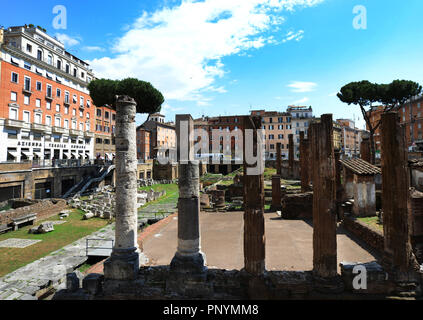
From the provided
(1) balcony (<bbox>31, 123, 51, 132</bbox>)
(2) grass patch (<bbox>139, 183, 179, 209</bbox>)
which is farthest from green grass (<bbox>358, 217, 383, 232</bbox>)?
(1) balcony (<bbox>31, 123, 51, 132</bbox>)

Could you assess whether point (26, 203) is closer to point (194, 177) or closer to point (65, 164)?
point (65, 164)

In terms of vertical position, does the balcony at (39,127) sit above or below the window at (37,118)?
below

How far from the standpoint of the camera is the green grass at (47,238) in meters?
9.59

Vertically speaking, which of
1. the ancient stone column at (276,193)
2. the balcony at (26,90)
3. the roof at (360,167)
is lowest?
the ancient stone column at (276,193)

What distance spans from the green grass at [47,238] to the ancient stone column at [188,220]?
273 inches

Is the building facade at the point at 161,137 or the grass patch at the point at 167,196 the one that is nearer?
the grass patch at the point at 167,196

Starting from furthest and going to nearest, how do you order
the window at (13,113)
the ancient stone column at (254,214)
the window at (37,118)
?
the window at (37,118) → the window at (13,113) → the ancient stone column at (254,214)

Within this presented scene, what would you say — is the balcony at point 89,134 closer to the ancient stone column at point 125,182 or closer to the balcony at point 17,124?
the balcony at point 17,124

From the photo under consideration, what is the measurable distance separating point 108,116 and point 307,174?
117 ft

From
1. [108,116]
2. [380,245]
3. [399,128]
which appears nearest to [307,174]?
[380,245]

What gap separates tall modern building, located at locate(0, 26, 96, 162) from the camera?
24344 millimetres

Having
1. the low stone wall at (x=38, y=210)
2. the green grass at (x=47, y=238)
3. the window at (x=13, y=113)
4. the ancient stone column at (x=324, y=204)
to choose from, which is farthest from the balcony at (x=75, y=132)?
the ancient stone column at (x=324, y=204)

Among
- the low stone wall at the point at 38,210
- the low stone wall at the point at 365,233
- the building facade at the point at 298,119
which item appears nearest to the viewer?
the low stone wall at the point at 365,233
